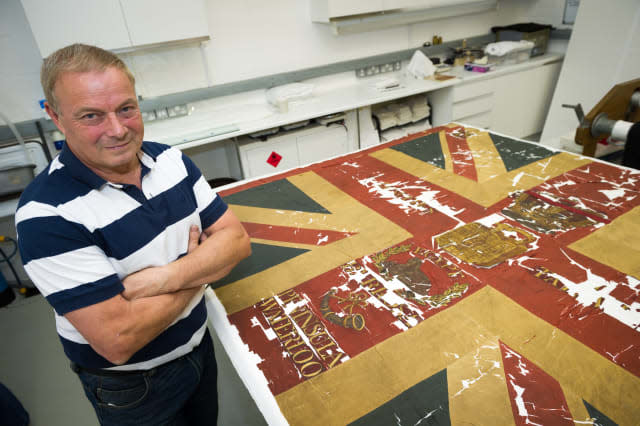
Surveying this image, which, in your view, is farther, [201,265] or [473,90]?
[473,90]

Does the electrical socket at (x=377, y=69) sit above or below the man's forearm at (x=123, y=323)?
above

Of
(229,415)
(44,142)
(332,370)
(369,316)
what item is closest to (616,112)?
(369,316)

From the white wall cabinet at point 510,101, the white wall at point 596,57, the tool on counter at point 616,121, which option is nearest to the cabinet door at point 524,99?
the white wall cabinet at point 510,101

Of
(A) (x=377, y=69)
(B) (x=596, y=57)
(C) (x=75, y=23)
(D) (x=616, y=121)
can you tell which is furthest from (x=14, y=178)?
(B) (x=596, y=57)

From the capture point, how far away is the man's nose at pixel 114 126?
0.75 metres

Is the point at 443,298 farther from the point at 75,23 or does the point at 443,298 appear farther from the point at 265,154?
the point at 75,23

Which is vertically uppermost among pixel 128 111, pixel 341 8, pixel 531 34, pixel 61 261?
pixel 341 8

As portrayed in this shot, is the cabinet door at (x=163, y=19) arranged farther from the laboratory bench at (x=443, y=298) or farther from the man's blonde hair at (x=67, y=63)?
the man's blonde hair at (x=67, y=63)

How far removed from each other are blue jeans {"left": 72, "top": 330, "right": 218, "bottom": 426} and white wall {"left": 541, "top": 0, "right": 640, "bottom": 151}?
267 cm

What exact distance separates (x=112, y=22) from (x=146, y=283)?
2.11 metres

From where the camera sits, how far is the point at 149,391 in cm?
Answer: 89

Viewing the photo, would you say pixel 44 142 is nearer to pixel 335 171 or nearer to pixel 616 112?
pixel 335 171

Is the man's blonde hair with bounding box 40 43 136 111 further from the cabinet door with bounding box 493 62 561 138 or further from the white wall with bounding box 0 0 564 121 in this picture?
the cabinet door with bounding box 493 62 561 138

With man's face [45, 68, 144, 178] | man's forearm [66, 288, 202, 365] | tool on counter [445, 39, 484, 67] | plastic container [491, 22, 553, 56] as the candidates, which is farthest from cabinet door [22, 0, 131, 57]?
plastic container [491, 22, 553, 56]
